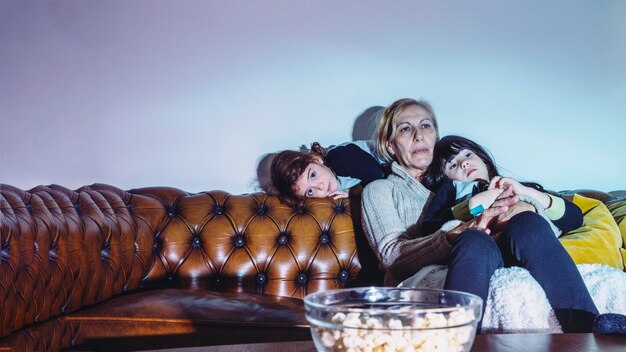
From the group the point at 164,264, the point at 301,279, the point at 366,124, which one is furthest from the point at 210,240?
the point at 366,124

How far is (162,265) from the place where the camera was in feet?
5.11

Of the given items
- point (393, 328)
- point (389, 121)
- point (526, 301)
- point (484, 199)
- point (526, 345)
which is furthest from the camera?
point (389, 121)

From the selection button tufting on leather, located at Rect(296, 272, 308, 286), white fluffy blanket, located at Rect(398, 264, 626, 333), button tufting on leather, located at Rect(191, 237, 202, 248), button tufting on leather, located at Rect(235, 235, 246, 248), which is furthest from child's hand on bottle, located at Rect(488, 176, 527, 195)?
button tufting on leather, located at Rect(191, 237, 202, 248)

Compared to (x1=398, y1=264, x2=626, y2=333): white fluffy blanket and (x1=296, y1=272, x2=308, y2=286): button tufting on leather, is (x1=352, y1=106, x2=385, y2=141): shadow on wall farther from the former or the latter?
(x1=398, y1=264, x2=626, y2=333): white fluffy blanket

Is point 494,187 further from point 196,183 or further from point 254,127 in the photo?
point 196,183

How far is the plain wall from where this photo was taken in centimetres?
173

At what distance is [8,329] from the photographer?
3.35ft

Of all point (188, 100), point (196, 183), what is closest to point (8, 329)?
point (196, 183)

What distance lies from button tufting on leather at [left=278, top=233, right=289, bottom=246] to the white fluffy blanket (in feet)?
2.26

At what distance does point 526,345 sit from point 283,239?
105 cm

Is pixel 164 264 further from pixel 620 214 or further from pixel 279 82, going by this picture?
pixel 620 214

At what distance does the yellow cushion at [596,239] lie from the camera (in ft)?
4.34

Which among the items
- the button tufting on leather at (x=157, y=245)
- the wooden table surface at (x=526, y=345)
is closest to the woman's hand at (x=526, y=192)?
the wooden table surface at (x=526, y=345)

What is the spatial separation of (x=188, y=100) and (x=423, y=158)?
0.80 meters
